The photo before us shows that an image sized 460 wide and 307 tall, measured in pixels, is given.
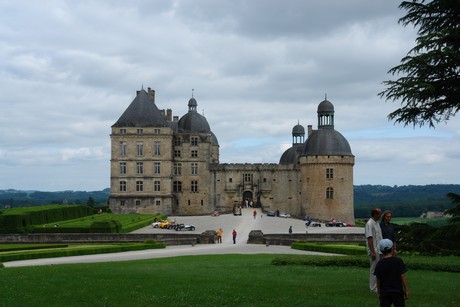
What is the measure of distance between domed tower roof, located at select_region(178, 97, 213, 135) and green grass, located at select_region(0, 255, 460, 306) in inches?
2331

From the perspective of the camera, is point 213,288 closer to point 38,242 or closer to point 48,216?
point 38,242

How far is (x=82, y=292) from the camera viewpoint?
14422 mm

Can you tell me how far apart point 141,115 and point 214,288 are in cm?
5862

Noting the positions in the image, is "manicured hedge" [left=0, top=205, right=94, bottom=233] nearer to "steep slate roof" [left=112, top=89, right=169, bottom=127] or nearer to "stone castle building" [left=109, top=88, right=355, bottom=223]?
"stone castle building" [left=109, top=88, right=355, bottom=223]

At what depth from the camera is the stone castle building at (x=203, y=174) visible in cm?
6975

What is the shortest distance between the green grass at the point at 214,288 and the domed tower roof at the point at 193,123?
59207 mm

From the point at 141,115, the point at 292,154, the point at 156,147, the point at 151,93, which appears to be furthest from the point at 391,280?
the point at 292,154

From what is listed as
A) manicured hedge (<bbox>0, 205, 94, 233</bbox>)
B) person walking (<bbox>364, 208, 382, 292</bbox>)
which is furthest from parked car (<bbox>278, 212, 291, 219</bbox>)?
person walking (<bbox>364, 208, 382, 292</bbox>)

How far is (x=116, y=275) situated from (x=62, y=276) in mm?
1505

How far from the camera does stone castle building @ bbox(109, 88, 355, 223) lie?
6975 cm

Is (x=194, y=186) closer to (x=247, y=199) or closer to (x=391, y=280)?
(x=247, y=199)

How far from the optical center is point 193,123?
78.1 metres

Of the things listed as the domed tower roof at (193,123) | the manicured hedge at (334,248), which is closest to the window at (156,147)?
the domed tower roof at (193,123)

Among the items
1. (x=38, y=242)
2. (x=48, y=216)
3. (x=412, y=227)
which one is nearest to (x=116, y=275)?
(x=412, y=227)
